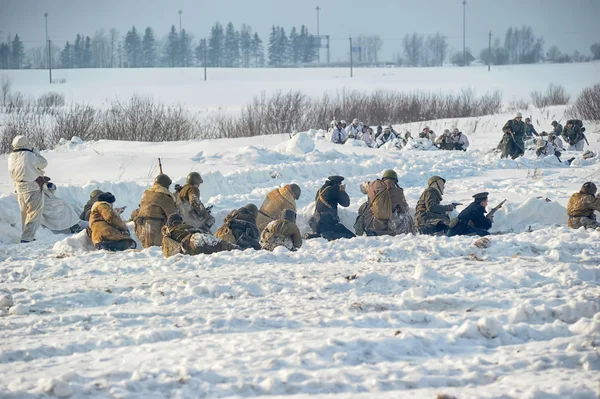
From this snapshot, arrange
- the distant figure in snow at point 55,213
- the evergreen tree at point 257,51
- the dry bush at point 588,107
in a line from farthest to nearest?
the evergreen tree at point 257,51, the dry bush at point 588,107, the distant figure in snow at point 55,213

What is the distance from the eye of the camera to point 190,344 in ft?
17.0

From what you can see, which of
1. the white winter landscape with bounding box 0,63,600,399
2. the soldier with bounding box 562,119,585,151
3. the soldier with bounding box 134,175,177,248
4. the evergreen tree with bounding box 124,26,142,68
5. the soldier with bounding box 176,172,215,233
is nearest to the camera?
the white winter landscape with bounding box 0,63,600,399

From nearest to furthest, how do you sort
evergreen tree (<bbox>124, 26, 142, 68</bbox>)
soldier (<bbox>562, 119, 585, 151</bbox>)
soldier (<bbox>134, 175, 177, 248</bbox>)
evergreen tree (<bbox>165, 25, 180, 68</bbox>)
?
soldier (<bbox>134, 175, 177, 248</bbox>) < soldier (<bbox>562, 119, 585, 151</bbox>) < evergreen tree (<bbox>165, 25, 180, 68</bbox>) < evergreen tree (<bbox>124, 26, 142, 68</bbox>)

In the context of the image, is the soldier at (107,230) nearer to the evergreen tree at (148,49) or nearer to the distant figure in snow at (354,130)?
the distant figure in snow at (354,130)

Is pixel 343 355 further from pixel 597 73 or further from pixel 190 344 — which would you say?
pixel 597 73

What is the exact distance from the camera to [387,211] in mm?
10344

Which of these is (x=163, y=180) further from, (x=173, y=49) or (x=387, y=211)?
(x=173, y=49)

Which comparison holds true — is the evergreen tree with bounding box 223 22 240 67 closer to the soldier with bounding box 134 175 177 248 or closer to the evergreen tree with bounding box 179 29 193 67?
the evergreen tree with bounding box 179 29 193 67

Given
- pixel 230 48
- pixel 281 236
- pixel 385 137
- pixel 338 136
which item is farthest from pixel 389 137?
pixel 230 48

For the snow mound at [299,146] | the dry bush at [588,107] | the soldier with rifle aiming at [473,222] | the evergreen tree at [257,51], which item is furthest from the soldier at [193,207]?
the evergreen tree at [257,51]

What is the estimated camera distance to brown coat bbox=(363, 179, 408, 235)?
1034cm

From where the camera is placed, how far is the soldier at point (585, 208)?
9992 mm

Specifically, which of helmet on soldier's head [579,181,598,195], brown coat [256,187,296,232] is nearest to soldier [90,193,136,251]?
brown coat [256,187,296,232]

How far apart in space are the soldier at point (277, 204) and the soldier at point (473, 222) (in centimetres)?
208
